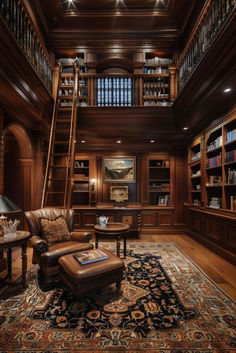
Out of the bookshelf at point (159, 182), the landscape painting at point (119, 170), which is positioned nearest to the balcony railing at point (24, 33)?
the landscape painting at point (119, 170)

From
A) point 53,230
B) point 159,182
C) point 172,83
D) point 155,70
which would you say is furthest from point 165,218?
point 155,70

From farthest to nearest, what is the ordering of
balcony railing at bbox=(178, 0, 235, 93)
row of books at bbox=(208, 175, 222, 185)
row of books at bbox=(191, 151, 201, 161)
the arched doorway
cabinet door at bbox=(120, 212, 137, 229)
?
cabinet door at bbox=(120, 212, 137, 229) < row of books at bbox=(191, 151, 201, 161) < the arched doorway < row of books at bbox=(208, 175, 222, 185) < balcony railing at bbox=(178, 0, 235, 93)

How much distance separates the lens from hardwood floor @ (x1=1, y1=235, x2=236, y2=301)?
251 cm

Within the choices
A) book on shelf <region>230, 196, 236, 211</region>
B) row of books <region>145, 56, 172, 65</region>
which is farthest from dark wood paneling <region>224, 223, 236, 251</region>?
row of books <region>145, 56, 172, 65</region>

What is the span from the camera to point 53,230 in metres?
2.80

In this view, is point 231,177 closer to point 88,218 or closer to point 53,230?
point 53,230

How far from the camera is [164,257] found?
339 cm

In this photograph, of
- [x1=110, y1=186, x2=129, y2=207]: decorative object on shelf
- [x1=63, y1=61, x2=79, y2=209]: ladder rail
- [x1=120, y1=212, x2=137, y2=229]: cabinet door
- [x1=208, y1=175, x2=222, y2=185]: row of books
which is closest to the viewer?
[x1=63, y1=61, x2=79, y2=209]: ladder rail

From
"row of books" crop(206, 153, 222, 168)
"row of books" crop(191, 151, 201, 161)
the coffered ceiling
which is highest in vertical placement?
the coffered ceiling

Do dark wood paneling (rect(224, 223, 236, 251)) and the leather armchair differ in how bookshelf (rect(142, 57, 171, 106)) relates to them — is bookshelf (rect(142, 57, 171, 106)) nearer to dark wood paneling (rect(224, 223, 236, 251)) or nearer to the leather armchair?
dark wood paneling (rect(224, 223, 236, 251))

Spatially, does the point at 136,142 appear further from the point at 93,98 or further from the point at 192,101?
the point at 192,101

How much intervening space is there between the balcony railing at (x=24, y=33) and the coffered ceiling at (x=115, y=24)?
1.35 m

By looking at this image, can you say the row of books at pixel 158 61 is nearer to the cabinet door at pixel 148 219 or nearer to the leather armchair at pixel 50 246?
the cabinet door at pixel 148 219

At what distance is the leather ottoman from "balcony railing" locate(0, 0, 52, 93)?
10.2ft
